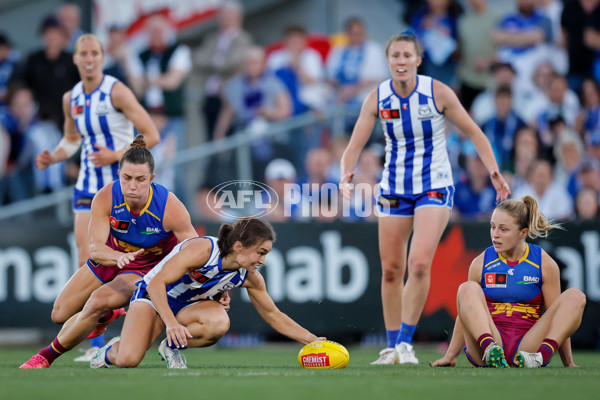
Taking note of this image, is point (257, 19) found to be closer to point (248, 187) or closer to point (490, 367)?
point (248, 187)

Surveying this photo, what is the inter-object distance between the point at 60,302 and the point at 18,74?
6342 mm

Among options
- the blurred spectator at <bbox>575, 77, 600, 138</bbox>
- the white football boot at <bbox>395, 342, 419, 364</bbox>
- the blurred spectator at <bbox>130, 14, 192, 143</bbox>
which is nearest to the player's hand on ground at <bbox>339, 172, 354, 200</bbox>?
the white football boot at <bbox>395, 342, 419, 364</bbox>

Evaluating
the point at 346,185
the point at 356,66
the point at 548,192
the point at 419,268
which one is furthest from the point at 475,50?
the point at 419,268

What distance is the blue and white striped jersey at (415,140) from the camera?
23.1ft

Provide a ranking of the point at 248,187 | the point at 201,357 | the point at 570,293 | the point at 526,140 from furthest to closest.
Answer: the point at 526,140 → the point at 248,187 → the point at 201,357 → the point at 570,293

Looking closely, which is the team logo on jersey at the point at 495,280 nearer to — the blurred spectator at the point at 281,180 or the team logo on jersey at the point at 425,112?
the team logo on jersey at the point at 425,112

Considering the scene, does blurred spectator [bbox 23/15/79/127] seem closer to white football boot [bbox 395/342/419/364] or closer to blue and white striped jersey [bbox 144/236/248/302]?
blue and white striped jersey [bbox 144/236/248/302]

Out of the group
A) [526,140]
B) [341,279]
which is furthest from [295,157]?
[526,140]

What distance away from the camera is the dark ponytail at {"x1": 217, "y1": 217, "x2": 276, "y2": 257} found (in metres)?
5.88

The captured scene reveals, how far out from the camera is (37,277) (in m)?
9.46

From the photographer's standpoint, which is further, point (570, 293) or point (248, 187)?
point (248, 187)

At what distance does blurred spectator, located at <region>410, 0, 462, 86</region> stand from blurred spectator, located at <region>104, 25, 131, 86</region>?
12.8ft

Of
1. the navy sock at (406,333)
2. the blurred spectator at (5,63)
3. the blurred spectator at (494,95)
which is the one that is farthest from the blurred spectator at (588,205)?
the blurred spectator at (5,63)

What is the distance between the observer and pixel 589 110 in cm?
1152
